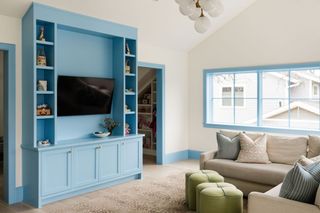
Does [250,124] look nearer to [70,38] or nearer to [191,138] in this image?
[191,138]

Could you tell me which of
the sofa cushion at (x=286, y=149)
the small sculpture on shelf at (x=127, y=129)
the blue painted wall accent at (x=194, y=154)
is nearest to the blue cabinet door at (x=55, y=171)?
the small sculpture on shelf at (x=127, y=129)

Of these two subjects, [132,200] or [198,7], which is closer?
[198,7]

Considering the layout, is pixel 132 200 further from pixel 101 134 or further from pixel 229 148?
pixel 229 148

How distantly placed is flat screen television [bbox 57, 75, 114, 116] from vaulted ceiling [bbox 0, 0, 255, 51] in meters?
1.06

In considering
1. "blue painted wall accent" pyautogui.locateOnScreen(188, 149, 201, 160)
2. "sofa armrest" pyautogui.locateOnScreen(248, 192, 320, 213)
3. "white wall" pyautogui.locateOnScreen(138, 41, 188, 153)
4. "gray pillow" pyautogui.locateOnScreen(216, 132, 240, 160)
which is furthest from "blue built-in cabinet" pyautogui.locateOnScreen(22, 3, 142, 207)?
"sofa armrest" pyautogui.locateOnScreen(248, 192, 320, 213)

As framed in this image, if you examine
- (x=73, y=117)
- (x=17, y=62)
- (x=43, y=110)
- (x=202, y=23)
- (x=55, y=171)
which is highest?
(x=202, y=23)

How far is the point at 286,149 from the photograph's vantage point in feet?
15.6

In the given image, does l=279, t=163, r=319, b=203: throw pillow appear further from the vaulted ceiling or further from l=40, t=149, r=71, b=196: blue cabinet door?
the vaulted ceiling

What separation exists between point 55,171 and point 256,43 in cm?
462

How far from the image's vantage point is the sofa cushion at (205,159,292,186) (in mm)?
4250

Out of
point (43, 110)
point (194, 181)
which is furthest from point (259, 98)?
point (43, 110)

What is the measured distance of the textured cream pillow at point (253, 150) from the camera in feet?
15.6

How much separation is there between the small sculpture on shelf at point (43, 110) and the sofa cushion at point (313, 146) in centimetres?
380

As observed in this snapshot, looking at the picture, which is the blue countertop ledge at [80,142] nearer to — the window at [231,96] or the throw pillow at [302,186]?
the window at [231,96]
